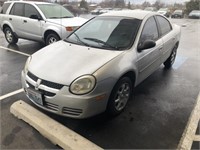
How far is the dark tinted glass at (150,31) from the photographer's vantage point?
3.82 m

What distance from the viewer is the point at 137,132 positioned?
2.95 meters

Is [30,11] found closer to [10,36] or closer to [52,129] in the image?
[10,36]

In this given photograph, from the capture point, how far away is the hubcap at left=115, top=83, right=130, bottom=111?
3.23 meters

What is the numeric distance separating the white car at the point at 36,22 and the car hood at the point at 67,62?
10.5ft

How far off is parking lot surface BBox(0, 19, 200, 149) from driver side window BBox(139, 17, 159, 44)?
107 centimetres

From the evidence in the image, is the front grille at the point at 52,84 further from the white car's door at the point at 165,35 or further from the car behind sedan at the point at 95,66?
the white car's door at the point at 165,35

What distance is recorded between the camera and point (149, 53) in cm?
390

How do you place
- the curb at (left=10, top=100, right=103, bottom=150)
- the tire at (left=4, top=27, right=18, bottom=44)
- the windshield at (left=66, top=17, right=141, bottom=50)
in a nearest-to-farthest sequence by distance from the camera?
the curb at (left=10, top=100, right=103, bottom=150), the windshield at (left=66, top=17, right=141, bottom=50), the tire at (left=4, top=27, right=18, bottom=44)

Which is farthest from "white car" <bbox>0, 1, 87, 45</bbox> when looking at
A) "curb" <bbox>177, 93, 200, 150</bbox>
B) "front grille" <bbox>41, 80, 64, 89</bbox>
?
"curb" <bbox>177, 93, 200, 150</bbox>

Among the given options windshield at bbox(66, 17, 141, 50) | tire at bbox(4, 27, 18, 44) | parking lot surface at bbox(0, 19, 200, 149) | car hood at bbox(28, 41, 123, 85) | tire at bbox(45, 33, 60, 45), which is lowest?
parking lot surface at bbox(0, 19, 200, 149)

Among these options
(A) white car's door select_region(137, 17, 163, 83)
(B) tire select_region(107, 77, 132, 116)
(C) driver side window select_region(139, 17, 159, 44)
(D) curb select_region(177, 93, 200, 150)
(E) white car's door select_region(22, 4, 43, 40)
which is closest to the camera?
(D) curb select_region(177, 93, 200, 150)

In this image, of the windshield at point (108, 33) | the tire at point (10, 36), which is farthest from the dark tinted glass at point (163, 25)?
the tire at point (10, 36)

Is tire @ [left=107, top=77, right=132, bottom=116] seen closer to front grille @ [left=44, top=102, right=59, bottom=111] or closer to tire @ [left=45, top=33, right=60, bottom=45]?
front grille @ [left=44, top=102, right=59, bottom=111]

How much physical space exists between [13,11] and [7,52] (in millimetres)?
1891
